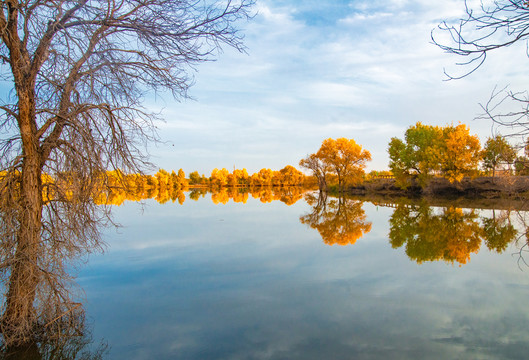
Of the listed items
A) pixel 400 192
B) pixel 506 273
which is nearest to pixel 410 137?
pixel 400 192

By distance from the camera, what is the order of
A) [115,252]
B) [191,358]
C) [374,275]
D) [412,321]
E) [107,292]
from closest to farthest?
[191,358] → [412,321] → [107,292] → [374,275] → [115,252]

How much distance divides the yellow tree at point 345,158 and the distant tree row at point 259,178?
5629 centimetres

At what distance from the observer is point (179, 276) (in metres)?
8.45

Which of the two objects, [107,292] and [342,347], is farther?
[107,292]

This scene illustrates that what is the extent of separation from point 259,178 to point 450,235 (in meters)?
98.1

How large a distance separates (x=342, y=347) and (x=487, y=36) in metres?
3.99

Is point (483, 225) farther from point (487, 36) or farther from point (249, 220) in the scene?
point (487, 36)

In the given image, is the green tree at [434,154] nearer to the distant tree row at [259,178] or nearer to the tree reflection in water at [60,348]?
the tree reflection in water at [60,348]

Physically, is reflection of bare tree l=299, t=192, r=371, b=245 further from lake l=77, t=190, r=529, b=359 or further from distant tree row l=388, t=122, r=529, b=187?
distant tree row l=388, t=122, r=529, b=187

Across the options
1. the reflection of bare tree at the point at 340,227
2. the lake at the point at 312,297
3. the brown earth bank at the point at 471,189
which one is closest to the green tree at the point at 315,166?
the brown earth bank at the point at 471,189

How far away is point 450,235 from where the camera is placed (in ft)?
42.8

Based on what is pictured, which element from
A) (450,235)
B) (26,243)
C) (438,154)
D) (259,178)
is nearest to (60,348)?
(26,243)

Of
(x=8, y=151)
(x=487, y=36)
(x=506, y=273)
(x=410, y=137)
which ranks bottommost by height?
(x=506, y=273)

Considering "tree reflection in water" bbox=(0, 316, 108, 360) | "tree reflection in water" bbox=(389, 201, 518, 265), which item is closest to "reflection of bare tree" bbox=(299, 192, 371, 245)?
"tree reflection in water" bbox=(389, 201, 518, 265)
